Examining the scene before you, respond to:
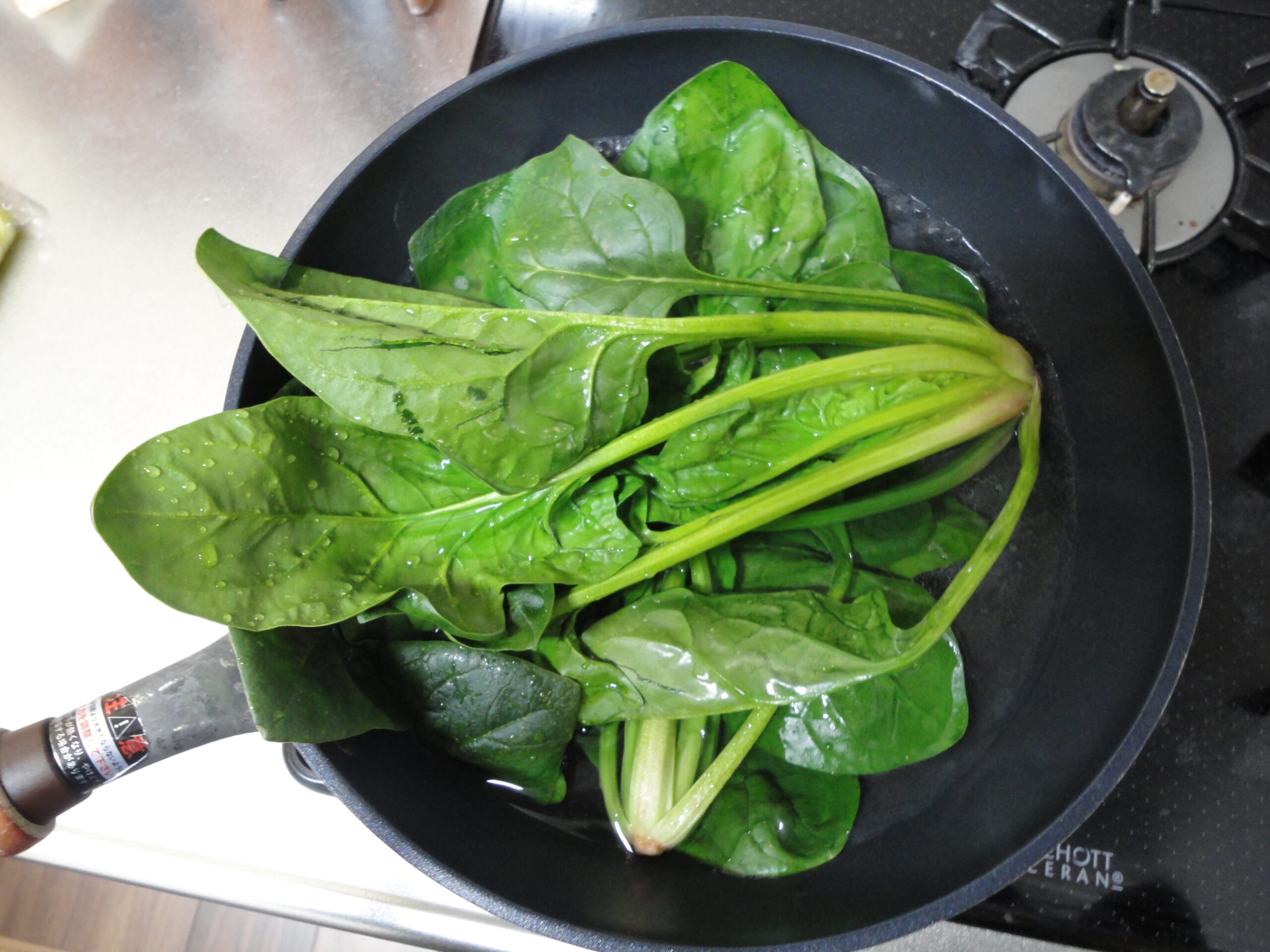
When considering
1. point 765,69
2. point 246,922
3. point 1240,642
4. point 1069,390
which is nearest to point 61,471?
point 246,922

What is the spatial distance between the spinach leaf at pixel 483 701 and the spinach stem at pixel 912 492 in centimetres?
15

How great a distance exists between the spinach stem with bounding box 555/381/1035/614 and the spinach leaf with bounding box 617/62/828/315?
0.55ft

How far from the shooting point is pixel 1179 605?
63 centimetres

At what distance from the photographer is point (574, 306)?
2.04 feet

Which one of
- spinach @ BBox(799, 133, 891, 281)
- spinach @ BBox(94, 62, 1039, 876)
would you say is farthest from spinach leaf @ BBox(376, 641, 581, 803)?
spinach @ BBox(799, 133, 891, 281)

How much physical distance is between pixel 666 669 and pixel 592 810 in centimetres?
20

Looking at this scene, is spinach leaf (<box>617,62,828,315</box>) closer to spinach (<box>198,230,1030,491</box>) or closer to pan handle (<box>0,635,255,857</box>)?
spinach (<box>198,230,1030,491</box>)

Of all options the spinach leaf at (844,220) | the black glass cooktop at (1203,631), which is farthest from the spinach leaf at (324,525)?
the black glass cooktop at (1203,631)

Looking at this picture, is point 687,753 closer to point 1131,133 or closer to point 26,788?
point 26,788

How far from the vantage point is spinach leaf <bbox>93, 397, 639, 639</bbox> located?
0.48 meters

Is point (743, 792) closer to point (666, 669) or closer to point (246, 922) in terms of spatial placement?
point (666, 669)

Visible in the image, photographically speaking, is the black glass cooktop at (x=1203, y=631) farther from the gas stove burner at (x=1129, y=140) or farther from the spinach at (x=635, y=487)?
the spinach at (x=635, y=487)

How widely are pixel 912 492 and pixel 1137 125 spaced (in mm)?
437

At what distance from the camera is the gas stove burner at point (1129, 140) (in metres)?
0.78
